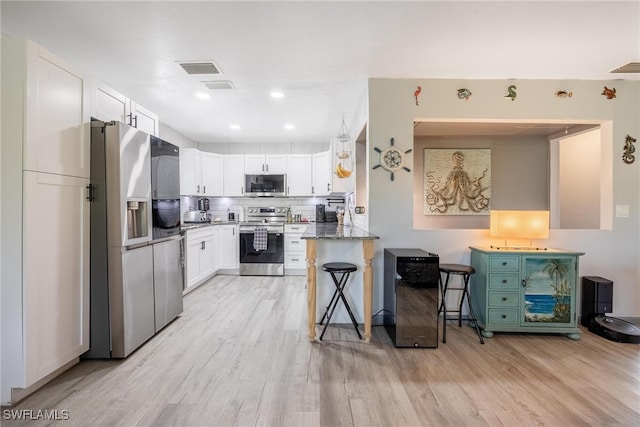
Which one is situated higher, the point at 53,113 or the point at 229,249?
the point at 53,113

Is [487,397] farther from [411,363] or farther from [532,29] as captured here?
[532,29]

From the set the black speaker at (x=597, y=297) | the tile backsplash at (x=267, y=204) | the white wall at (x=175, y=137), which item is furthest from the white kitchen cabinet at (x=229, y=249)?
the black speaker at (x=597, y=297)

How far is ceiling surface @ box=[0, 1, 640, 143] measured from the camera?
194 centimetres

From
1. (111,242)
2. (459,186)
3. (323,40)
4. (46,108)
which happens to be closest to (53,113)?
(46,108)

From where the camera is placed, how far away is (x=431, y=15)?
1.99m

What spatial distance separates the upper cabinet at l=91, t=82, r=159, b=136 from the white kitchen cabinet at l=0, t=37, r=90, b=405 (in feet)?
0.62

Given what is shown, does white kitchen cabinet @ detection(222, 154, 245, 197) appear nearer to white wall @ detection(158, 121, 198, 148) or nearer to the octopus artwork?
white wall @ detection(158, 121, 198, 148)

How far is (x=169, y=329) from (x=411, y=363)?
7.28 feet

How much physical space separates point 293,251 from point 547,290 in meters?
3.52

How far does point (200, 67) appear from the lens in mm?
2727

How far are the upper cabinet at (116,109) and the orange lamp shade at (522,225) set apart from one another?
354cm

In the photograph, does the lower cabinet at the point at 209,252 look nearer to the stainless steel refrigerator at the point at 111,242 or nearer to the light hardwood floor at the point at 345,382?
the light hardwood floor at the point at 345,382

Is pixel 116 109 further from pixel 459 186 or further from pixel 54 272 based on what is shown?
pixel 459 186

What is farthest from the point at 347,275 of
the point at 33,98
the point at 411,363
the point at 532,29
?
the point at 33,98
